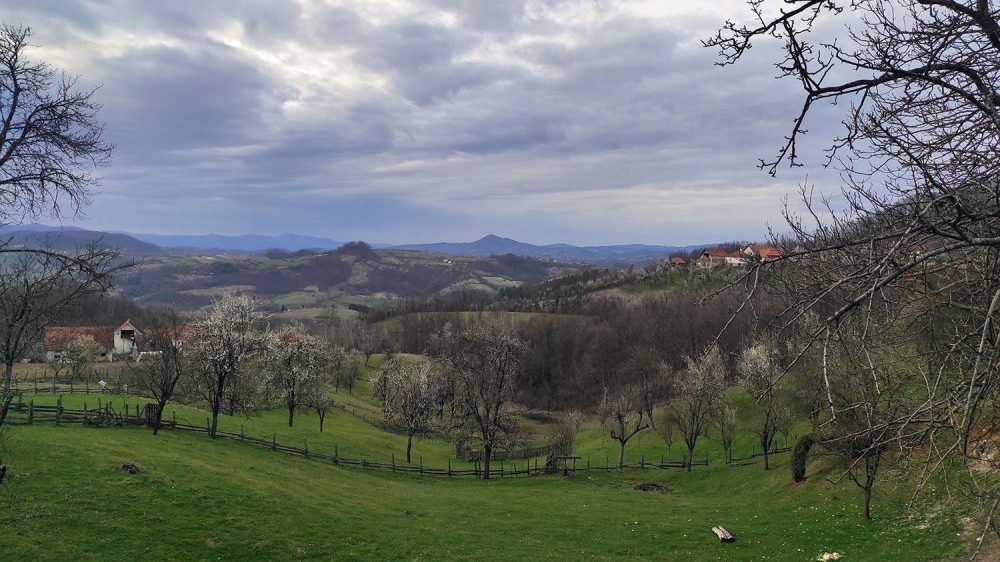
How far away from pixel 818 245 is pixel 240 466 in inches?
1377

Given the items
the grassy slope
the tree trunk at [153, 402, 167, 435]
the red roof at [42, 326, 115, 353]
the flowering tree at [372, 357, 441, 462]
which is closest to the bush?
the grassy slope

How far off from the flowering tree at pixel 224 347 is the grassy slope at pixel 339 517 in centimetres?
669

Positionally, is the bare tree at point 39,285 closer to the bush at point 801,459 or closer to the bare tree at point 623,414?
the bush at point 801,459

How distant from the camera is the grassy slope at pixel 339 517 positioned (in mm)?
19750

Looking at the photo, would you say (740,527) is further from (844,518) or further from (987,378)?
(987,378)

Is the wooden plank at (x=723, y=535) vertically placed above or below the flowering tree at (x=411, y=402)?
above

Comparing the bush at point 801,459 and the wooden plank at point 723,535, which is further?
the bush at point 801,459

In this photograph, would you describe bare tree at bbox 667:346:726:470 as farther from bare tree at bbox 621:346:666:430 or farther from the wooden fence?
bare tree at bbox 621:346:666:430

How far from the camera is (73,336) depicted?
237 ft

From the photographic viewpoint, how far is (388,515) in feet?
91.0

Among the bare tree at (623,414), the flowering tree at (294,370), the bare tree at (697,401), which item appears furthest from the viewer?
the flowering tree at (294,370)

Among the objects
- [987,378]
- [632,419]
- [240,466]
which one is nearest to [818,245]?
[987,378]

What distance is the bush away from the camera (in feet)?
108

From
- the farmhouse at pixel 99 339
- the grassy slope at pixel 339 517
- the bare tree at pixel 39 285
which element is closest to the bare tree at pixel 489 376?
the grassy slope at pixel 339 517
